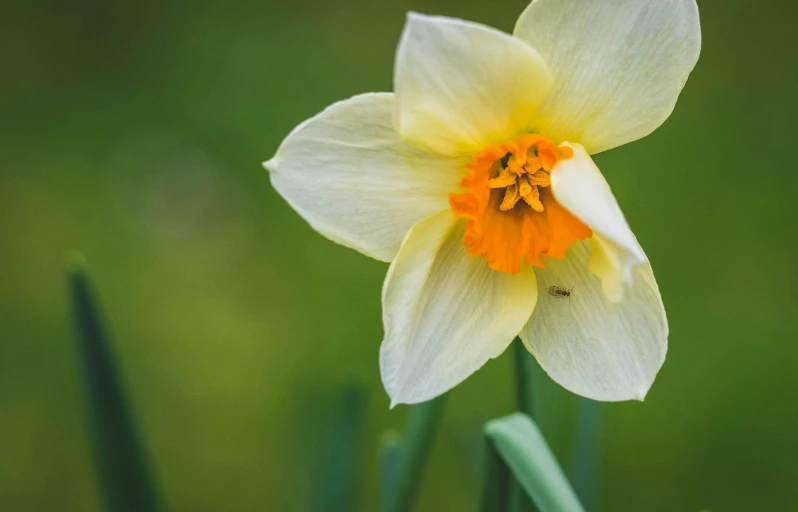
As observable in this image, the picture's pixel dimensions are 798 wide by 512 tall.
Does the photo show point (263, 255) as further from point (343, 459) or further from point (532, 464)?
point (532, 464)

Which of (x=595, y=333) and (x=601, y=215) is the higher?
(x=601, y=215)

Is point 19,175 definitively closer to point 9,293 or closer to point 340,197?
point 9,293

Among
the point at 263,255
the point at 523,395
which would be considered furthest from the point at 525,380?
the point at 263,255

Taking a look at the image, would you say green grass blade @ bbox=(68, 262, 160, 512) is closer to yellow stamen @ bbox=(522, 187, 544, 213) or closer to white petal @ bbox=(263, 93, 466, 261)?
white petal @ bbox=(263, 93, 466, 261)

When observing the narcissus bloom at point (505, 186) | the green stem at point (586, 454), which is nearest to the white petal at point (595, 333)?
the narcissus bloom at point (505, 186)

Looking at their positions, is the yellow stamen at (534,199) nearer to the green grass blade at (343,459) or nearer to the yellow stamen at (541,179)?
the yellow stamen at (541,179)

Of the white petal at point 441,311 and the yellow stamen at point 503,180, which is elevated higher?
the yellow stamen at point 503,180
